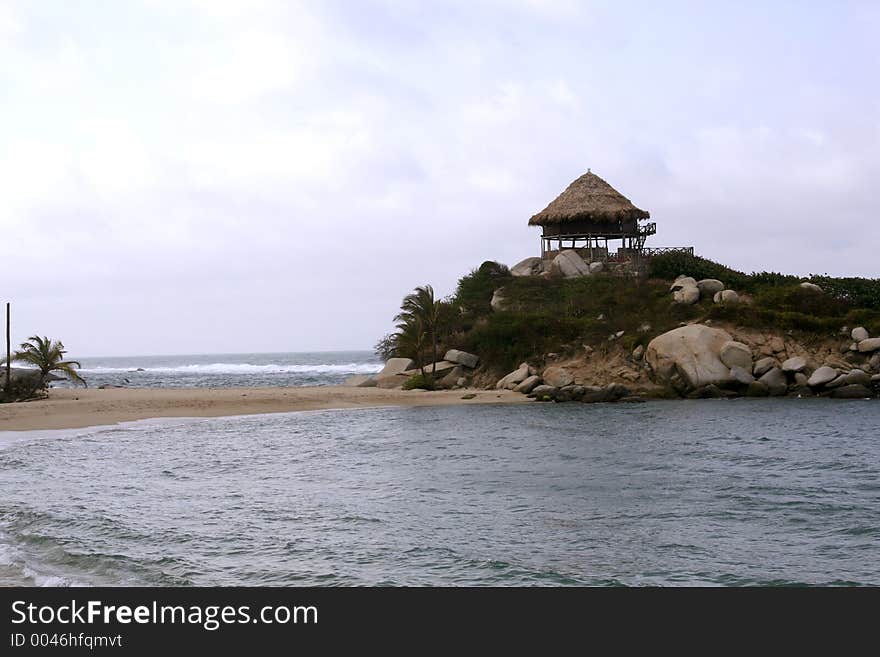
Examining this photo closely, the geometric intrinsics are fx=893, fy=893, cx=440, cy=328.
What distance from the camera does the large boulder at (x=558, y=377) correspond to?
131ft

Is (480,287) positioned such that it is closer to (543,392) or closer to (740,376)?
(543,392)

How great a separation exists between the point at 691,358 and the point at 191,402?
21.0 meters

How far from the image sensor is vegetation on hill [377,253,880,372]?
135ft

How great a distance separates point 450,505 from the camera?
15633 millimetres

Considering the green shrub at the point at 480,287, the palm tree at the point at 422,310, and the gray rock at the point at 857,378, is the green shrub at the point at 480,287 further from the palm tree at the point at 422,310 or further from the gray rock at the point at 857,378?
the gray rock at the point at 857,378

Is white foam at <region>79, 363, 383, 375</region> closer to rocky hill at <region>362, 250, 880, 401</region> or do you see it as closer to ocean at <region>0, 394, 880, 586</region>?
rocky hill at <region>362, 250, 880, 401</region>

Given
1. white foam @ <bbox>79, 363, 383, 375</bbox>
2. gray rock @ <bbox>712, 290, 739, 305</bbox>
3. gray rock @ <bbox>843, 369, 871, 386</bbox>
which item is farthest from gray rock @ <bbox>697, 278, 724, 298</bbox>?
white foam @ <bbox>79, 363, 383, 375</bbox>

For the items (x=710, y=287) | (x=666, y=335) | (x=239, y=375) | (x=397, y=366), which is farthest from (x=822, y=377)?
(x=239, y=375)
